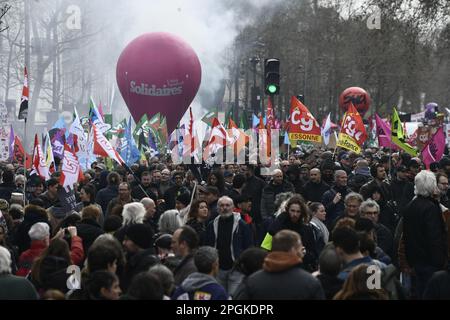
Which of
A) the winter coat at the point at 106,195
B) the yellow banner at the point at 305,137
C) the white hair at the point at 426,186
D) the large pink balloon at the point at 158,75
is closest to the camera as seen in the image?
the white hair at the point at 426,186

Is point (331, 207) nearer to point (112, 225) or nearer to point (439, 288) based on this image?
point (112, 225)

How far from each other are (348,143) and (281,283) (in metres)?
14.2

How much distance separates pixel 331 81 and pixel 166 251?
5427 centimetres

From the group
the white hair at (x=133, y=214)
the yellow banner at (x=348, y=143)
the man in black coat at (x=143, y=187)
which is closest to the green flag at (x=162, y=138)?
the yellow banner at (x=348, y=143)

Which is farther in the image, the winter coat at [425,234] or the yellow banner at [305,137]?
the yellow banner at [305,137]

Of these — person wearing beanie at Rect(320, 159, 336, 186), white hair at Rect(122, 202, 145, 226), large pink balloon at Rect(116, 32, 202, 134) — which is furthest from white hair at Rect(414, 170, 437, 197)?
large pink balloon at Rect(116, 32, 202, 134)

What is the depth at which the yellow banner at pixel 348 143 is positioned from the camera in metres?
20.7

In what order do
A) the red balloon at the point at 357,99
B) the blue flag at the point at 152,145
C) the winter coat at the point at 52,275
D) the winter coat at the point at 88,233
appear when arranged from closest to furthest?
1. the winter coat at the point at 52,275
2. the winter coat at the point at 88,233
3. the blue flag at the point at 152,145
4. the red balloon at the point at 357,99

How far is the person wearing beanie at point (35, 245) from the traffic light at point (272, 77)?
32.2 ft

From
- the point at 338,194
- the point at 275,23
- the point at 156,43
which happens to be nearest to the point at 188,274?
the point at 338,194

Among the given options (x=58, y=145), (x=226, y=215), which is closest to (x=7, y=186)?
(x=58, y=145)

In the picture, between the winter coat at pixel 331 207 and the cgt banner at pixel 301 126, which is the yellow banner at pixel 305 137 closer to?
the cgt banner at pixel 301 126
